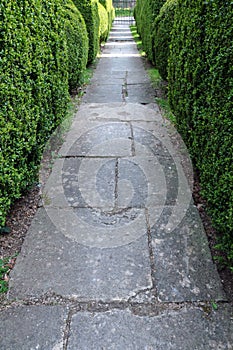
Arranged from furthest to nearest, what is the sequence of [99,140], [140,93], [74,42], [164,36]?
[140,93], [164,36], [74,42], [99,140]

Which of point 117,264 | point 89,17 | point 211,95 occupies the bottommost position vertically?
point 117,264

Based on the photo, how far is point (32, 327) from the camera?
1565 mm

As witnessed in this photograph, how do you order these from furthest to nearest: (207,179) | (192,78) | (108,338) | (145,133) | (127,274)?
1. (145,133)
2. (192,78)
3. (207,179)
4. (127,274)
5. (108,338)

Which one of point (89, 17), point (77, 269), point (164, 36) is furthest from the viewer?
point (89, 17)

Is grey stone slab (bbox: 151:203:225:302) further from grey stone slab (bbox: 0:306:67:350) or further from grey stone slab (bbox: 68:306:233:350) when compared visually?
grey stone slab (bbox: 0:306:67:350)

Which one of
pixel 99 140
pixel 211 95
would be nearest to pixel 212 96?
pixel 211 95

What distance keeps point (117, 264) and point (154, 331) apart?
1.64 feet

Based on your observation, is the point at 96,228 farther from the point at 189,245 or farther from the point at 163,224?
the point at 189,245

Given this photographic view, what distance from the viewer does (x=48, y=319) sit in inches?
63.3

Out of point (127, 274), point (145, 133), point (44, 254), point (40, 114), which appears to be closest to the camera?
point (127, 274)

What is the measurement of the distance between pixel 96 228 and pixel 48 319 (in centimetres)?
79

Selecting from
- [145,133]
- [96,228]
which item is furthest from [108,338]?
[145,133]

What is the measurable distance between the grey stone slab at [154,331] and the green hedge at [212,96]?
360mm

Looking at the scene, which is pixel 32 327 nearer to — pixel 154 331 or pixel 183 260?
pixel 154 331
